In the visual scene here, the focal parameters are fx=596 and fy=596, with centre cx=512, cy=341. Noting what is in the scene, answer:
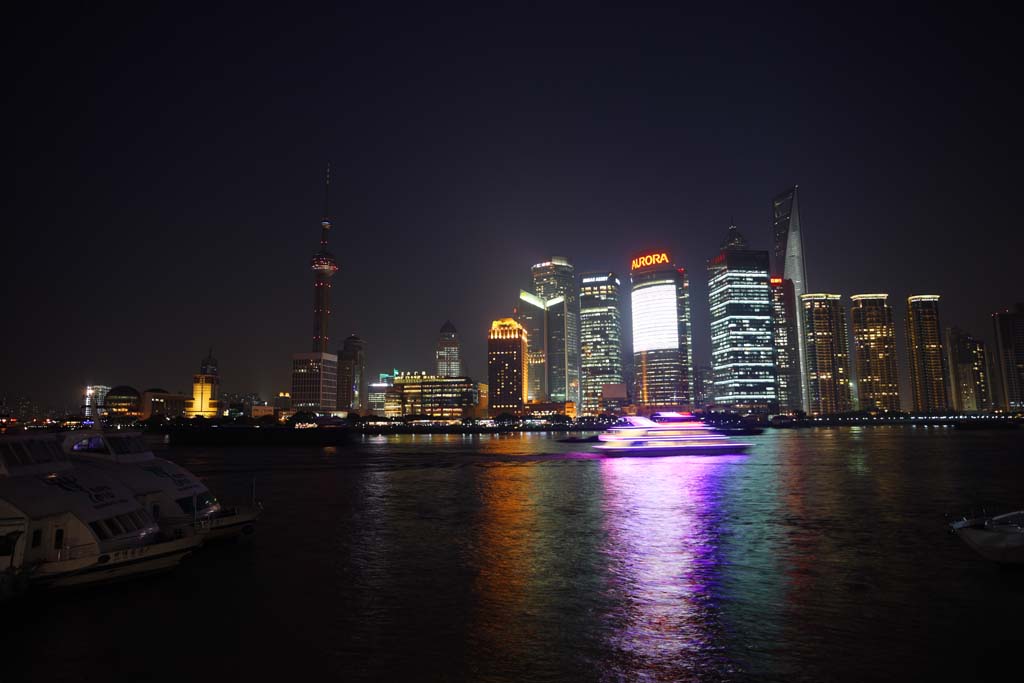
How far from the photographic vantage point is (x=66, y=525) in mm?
19047

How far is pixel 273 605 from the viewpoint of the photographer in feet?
61.8

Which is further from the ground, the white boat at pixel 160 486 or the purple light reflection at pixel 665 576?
the white boat at pixel 160 486

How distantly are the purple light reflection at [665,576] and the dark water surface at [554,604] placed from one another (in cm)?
10

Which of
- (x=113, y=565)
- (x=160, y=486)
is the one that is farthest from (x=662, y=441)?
(x=113, y=565)

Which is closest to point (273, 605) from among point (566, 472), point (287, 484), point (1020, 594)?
point (1020, 594)

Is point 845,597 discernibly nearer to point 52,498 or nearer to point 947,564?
point 947,564

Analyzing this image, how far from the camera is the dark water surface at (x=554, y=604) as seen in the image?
13961mm

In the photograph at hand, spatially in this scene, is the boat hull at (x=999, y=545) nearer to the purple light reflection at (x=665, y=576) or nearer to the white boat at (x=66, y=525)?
the purple light reflection at (x=665, y=576)

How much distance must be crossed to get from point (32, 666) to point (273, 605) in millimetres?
6090

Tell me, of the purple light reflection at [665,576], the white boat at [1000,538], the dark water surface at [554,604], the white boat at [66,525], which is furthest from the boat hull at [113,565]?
the white boat at [1000,538]

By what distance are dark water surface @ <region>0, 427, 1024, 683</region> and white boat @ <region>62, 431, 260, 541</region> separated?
136cm

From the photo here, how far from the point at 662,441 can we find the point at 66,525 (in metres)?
87.1

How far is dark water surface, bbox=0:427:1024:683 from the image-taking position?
14.0 metres

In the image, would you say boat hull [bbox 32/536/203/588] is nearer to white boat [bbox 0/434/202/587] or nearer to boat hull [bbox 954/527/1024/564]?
Answer: white boat [bbox 0/434/202/587]
